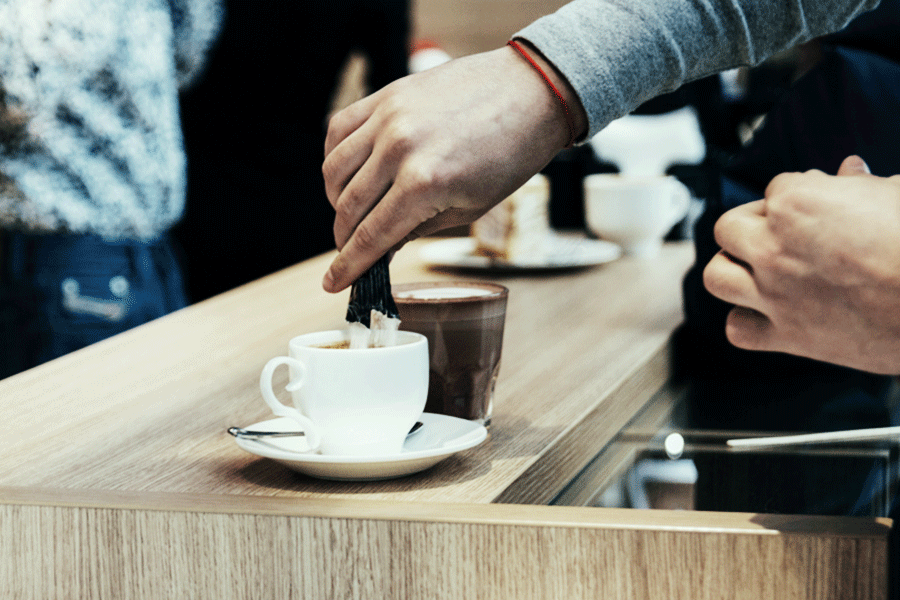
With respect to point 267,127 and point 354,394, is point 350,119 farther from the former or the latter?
point 267,127

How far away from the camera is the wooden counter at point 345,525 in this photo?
0.50 m

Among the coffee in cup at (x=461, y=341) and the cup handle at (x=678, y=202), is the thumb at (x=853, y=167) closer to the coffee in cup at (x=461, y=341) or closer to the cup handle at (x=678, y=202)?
the coffee in cup at (x=461, y=341)

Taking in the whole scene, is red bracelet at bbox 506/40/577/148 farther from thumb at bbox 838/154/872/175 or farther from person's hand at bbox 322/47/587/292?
thumb at bbox 838/154/872/175

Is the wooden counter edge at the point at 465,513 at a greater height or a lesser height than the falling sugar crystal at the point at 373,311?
lesser

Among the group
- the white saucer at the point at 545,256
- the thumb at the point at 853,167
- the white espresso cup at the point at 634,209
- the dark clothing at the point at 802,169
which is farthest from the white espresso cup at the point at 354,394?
the white espresso cup at the point at 634,209

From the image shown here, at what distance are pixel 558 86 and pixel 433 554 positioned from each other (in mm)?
351

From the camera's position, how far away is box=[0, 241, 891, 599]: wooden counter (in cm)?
50

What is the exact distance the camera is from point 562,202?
7.29ft

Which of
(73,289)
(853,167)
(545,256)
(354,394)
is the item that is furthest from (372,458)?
(73,289)

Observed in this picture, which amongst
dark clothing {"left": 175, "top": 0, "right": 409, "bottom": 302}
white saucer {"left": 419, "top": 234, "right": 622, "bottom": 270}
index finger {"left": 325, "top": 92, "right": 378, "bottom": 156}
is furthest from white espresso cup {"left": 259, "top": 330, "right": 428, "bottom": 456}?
dark clothing {"left": 175, "top": 0, "right": 409, "bottom": 302}

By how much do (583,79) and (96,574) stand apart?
483 mm

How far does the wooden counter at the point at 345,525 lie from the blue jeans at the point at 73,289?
1.05 metres

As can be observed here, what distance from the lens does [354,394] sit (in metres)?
0.59

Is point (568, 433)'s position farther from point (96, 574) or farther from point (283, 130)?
point (283, 130)
